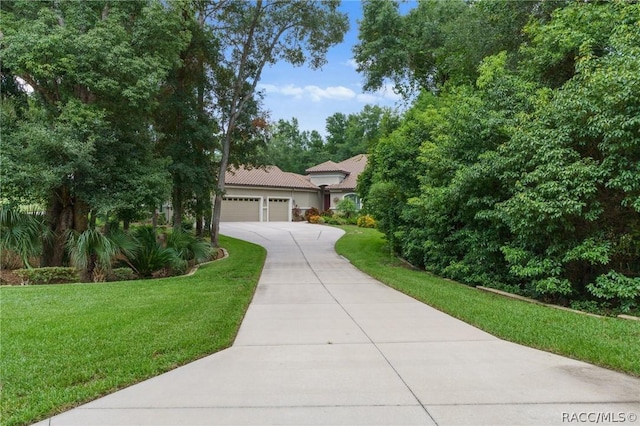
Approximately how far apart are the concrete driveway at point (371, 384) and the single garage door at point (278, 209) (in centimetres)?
2818

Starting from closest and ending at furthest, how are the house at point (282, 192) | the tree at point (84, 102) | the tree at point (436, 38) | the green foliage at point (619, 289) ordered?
the green foliage at point (619, 289) → the tree at point (84, 102) → the tree at point (436, 38) → the house at point (282, 192)

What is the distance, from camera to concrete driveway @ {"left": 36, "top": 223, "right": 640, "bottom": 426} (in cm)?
326

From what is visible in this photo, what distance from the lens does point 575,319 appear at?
20.7 feet

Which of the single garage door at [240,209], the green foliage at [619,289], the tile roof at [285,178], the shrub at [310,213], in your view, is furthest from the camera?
the shrub at [310,213]

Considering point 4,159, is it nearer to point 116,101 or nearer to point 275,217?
point 116,101

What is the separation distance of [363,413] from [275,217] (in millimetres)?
31546

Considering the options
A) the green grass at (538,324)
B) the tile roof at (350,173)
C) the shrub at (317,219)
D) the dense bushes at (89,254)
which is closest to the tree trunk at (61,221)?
the dense bushes at (89,254)

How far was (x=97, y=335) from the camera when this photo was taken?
515 centimetres

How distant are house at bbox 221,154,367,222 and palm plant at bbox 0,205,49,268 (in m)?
19.5

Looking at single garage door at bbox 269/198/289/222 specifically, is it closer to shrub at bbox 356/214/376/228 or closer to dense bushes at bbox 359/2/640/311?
shrub at bbox 356/214/376/228

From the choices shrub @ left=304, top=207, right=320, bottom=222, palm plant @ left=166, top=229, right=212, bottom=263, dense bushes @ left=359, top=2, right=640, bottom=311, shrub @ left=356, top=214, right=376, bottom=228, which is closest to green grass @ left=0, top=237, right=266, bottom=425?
palm plant @ left=166, top=229, right=212, bottom=263

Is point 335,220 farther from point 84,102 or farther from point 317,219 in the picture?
point 84,102

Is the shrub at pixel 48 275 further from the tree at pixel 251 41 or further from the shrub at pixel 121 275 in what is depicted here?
the tree at pixel 251 41

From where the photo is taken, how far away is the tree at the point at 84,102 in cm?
902
